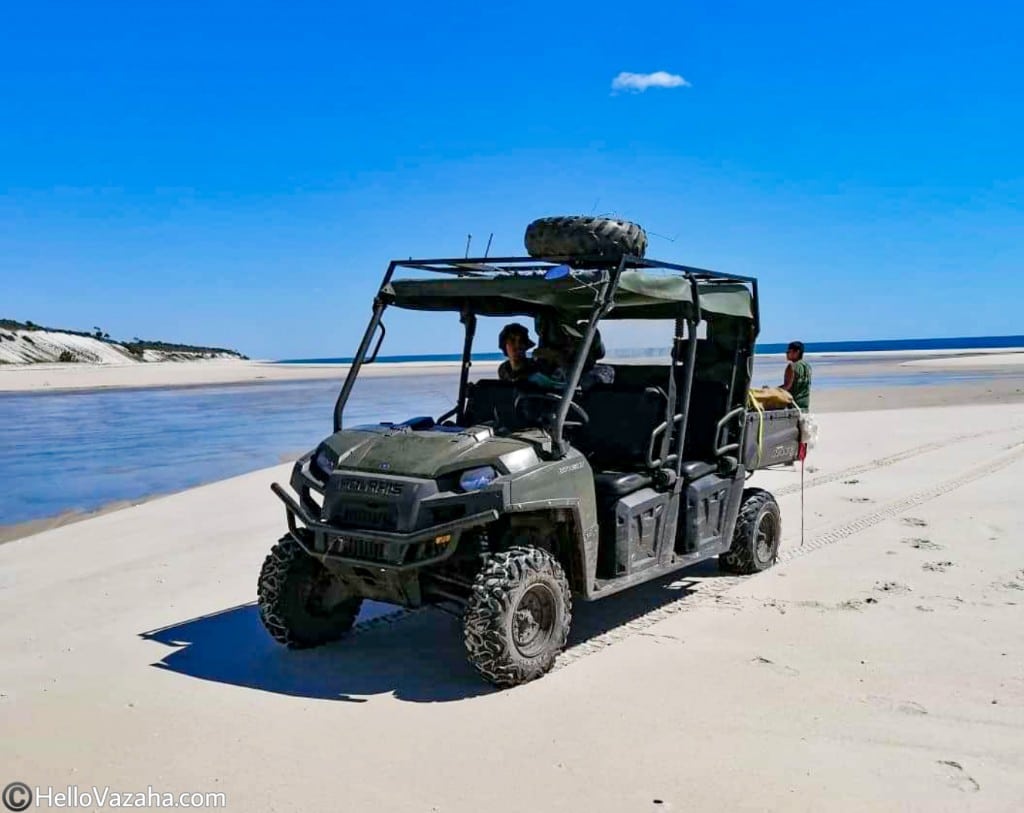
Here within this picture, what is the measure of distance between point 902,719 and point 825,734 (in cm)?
42

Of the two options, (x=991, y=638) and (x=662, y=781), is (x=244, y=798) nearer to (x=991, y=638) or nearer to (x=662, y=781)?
(x=662, y=781)

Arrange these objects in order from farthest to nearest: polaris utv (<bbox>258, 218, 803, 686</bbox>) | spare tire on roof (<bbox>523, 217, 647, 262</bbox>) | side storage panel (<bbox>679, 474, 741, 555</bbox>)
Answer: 1. side storage panel (<bbox>679, 474, 741, 555</bbox>)
2. spare tire on roof (<bbox>523, 217, 647, 262</bbox>)
3. polaris utv (<bbox>258, 218, 803, 686</bbox>)

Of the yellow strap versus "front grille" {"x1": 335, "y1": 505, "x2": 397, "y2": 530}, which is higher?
the yellow strap

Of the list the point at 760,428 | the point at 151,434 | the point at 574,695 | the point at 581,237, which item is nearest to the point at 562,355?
the point at 581,237

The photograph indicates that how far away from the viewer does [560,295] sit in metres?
5.97

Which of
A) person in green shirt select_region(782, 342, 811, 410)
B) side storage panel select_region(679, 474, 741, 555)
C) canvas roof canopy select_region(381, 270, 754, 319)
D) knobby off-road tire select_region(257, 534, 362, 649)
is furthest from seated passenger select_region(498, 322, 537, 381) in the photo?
person in green shirt select_region(782, 342, 811, 410)

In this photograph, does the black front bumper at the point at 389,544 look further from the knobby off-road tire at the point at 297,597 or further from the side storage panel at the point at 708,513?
the side storage panel at the point at 708,513

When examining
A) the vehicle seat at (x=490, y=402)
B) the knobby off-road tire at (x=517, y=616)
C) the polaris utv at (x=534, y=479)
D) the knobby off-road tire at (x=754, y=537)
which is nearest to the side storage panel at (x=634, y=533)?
the polaris utv at (x=534, y=479)

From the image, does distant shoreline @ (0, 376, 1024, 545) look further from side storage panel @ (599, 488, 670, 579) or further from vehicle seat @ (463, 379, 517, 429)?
side storage panel @ (599, 488, 670, 579)

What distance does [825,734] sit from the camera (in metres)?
4.37

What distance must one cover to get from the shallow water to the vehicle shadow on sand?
2.51 meters

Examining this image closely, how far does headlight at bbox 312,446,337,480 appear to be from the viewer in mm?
5409

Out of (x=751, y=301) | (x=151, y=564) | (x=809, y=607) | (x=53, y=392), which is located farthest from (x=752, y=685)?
(x=53, y=392)

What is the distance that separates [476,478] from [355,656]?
4.43ft
